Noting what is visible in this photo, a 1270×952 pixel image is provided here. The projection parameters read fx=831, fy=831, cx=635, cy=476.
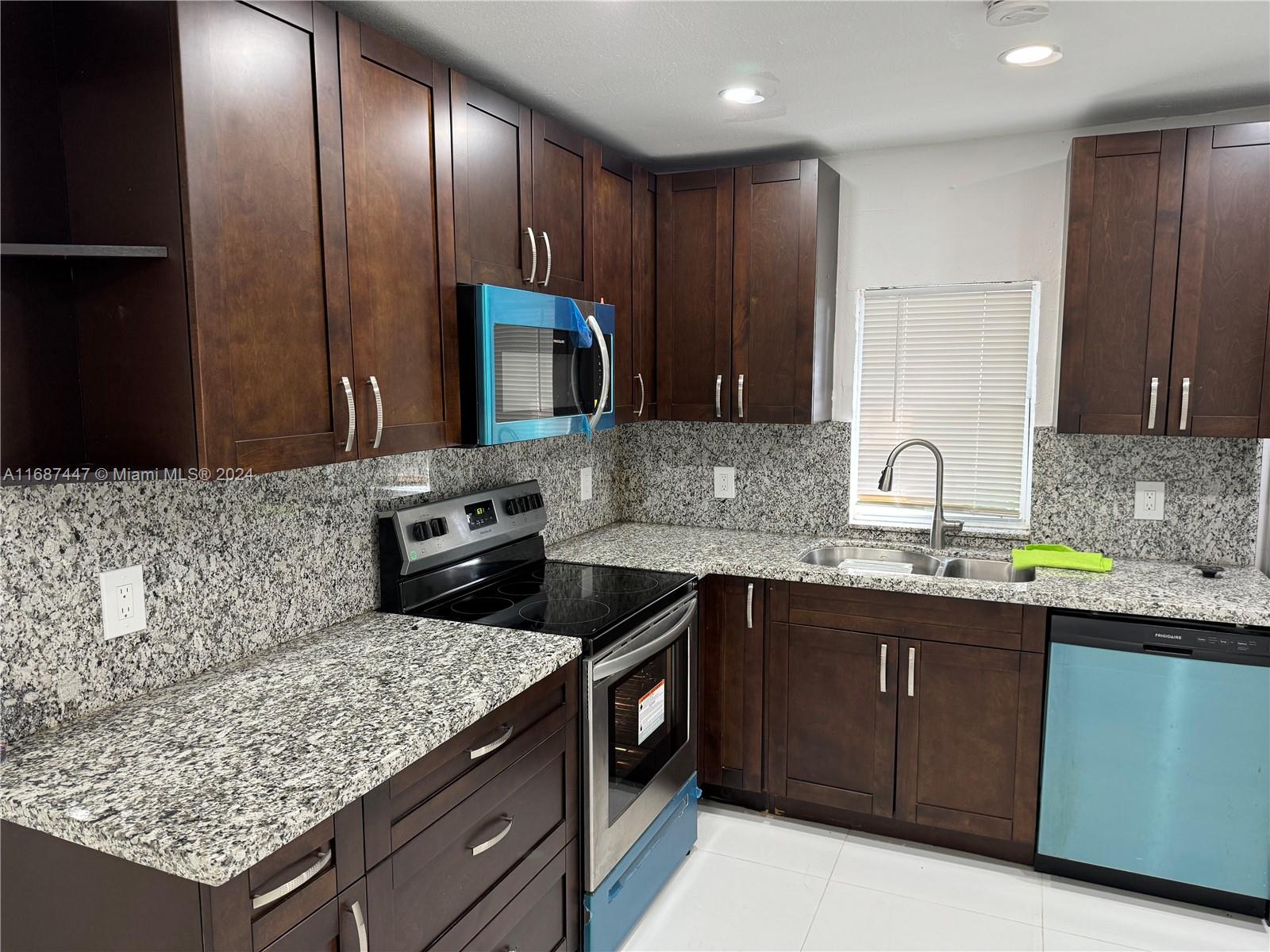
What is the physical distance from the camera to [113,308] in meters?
1.40

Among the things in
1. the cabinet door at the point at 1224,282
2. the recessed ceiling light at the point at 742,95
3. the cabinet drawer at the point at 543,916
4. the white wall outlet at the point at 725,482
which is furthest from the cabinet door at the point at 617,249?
the cabinet door at the point at 1224,282

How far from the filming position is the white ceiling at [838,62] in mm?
1821

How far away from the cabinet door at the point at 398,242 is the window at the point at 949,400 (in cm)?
175

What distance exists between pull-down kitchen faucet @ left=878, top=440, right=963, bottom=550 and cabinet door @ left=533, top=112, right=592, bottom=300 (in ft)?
3.89

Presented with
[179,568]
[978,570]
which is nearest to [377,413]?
[179,568]

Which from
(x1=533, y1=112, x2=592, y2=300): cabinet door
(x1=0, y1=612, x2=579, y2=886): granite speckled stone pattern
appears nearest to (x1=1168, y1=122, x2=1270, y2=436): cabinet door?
(x1=533, y1=112, x2=592, y2=300): cabinet door

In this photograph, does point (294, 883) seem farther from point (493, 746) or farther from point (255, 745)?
point (493, 746)

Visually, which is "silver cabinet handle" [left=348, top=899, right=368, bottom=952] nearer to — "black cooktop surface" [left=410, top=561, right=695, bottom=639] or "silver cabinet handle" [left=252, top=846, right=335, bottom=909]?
"silver cabinet handle" [left=252, top=846, right=335, bottom=909]

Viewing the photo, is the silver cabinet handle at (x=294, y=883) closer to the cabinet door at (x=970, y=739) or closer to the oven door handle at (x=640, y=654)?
the oven door handle at (x=640, y=654)

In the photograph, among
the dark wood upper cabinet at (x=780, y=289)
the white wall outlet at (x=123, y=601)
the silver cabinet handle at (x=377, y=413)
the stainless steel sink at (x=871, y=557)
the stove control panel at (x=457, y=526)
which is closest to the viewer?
the white wall outlet at (x=123, y=601)

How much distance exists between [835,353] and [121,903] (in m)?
2.69

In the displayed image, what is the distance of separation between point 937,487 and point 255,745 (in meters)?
2.31

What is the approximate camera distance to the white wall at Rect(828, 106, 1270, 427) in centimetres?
282

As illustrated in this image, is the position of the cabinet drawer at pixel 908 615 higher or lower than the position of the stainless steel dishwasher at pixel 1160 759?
higher
